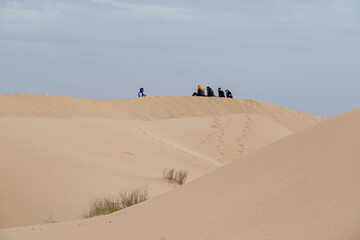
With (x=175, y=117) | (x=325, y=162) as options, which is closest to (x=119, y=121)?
(x=175, y=117)

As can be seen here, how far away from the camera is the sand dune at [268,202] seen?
6.50 metres

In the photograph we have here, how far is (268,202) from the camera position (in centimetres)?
737

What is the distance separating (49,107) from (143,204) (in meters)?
17.4

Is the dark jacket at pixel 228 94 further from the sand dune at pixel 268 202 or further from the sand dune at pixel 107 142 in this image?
the sand dune at pixel 268 202

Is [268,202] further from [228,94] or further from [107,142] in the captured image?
[228,94]

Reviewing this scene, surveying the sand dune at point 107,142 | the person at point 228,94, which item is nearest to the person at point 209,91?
the sand dune at point 107,142

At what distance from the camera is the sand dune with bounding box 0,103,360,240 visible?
6500 mm

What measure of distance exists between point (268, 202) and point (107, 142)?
15.3 metres

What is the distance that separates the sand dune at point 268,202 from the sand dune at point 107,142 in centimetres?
496

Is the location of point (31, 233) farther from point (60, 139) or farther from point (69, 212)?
point (60, 139)

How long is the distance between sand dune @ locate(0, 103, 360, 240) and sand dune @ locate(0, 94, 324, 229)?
4.96 meters

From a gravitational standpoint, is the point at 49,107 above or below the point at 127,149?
above

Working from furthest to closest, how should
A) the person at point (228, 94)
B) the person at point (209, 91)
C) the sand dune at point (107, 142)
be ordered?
1. the person at point (228, 94)
2. the person at point (209, 91)
3. the sand dune at point (107, 142)

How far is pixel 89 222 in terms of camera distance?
912cm
